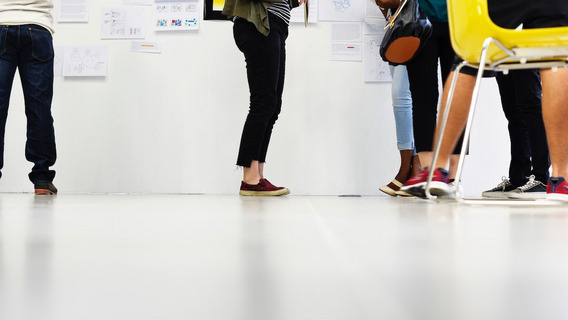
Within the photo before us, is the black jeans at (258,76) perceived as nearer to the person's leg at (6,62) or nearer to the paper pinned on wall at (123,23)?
the person's leg at (6,62)

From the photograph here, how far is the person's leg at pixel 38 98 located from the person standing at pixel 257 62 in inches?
31.3

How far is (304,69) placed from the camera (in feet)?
10.6

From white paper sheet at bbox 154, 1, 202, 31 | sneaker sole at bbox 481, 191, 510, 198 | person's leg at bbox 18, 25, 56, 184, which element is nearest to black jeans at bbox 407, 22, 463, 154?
sneaker sole at bbox 481, 191, 510, 198

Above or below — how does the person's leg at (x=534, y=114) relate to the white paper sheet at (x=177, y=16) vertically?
below

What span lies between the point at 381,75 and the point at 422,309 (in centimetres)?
296

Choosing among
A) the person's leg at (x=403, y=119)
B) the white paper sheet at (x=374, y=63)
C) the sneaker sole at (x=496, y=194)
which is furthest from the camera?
the white paper sheet at (x=374, y=63)

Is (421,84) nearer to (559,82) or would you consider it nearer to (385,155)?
(559,82)

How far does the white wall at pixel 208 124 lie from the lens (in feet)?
10.5

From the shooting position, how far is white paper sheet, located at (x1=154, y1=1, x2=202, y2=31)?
128 inches

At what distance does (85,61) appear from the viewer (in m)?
3.30

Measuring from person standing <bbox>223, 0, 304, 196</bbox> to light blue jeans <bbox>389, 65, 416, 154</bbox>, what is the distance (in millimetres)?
719

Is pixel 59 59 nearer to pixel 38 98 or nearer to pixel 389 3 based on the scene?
pixel 38 98

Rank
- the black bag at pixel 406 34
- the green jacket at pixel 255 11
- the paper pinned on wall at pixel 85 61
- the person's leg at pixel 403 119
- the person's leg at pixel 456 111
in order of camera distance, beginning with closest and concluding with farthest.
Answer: the person's leg at pixel 456 111
the black bag at pixel 406 34
the green jacket at pixel 255 11
the person's leg at pixel 403 119
the paper pinned on wall at pixel 85 61

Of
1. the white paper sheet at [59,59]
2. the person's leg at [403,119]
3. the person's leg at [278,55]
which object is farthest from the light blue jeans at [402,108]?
the white paper sheet at [59,59]
